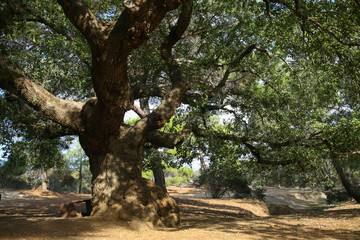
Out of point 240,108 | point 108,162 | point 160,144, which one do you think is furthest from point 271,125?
point 108,162

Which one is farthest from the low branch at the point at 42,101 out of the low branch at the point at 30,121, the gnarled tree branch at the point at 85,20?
the gnarled tree branch at the point at 85,20

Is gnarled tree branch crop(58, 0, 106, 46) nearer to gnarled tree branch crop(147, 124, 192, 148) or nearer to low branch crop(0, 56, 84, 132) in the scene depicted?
low branch crop(0, 56, 84, 132)

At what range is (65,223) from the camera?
17.3 feet

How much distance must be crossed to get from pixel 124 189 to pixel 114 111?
6.02 ft

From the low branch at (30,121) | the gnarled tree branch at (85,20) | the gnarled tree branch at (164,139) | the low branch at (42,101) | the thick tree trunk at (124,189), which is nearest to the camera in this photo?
the gnarled tree branch at (85,20)

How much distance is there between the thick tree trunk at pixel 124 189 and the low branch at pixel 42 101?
2.19 feet

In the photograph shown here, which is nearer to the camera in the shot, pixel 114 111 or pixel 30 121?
pixel 114 111

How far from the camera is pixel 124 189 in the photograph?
640cm

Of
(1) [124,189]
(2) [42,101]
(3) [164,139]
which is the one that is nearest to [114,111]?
(2) [42,101]

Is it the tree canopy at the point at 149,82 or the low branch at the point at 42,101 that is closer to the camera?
the tree canopy at the point at 149,82

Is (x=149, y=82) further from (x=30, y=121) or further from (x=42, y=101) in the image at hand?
(x=42, y=101)

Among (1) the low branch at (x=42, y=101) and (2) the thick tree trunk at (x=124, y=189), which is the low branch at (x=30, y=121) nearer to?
(1) the low branch at (x=42, y=101)

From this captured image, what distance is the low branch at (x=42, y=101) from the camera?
576 cm

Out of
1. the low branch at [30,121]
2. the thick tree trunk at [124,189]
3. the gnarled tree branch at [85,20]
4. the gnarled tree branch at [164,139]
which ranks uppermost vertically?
the gnarled tree branch at [85,20]
